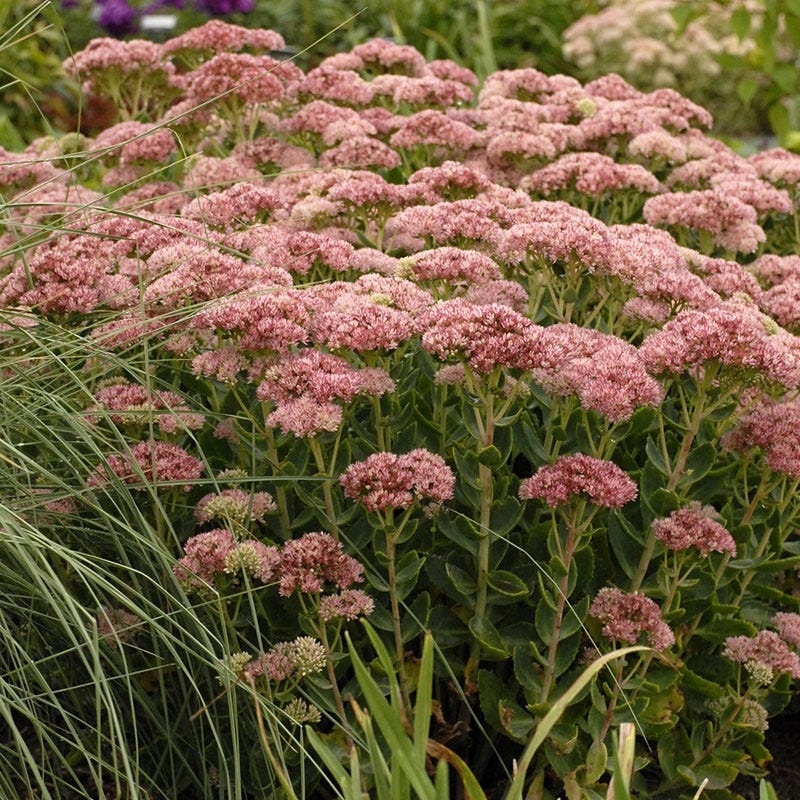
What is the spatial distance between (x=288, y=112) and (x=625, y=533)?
210cm

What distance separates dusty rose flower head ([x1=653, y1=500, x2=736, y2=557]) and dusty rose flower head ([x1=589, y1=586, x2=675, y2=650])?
123mm

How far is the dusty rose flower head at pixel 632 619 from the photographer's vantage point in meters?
2.09

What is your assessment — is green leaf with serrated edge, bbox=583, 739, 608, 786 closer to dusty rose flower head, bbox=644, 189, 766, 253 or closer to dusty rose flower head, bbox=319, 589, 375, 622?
dusty rose flower head, bbox=319, 589, 375, 622

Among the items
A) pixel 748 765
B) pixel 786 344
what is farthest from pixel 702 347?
pixel 748 765

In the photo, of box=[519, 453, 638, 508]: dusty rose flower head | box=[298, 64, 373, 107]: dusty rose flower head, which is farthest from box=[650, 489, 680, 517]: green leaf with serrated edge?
box=[298, 64, 373, 107]: dusty rose flower head

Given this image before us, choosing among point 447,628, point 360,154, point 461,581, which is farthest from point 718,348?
point 360,154

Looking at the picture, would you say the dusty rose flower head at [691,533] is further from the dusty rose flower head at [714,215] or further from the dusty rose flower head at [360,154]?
the dusty rose flower head at [360,154]

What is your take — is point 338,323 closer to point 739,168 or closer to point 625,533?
point 625,533

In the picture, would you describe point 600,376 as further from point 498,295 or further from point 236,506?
point 236,506

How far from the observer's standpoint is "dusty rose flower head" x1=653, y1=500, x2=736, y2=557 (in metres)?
2.12

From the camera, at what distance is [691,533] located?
6.98ft

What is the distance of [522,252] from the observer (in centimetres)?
250

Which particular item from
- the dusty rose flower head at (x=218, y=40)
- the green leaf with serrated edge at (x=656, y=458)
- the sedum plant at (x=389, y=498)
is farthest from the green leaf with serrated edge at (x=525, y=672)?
the dusty rose flower head at (x=218, y=40)

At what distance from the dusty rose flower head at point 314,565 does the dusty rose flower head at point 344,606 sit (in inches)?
0.9
